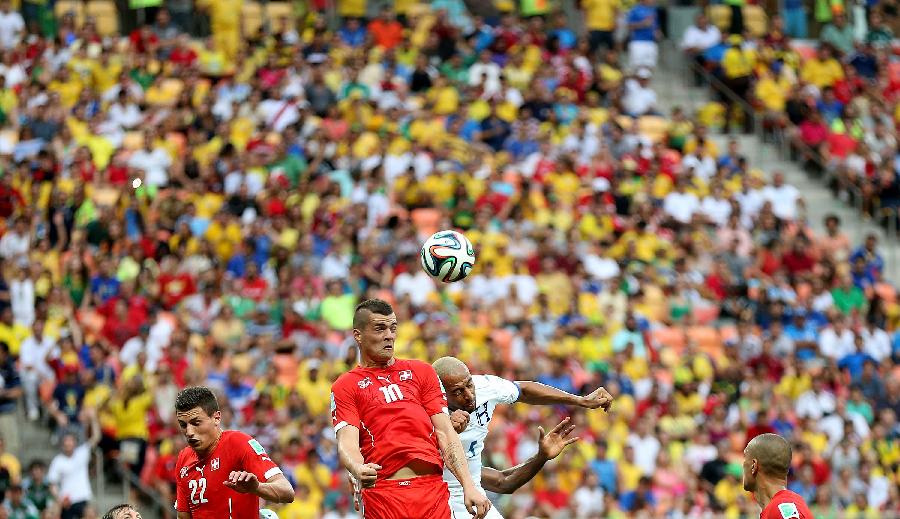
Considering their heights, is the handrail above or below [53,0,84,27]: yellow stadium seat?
below

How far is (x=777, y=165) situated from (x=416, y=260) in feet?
25.2

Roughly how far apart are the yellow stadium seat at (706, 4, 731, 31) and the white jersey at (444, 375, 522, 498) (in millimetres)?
17634

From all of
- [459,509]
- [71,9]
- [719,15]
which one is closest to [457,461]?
[459,509]

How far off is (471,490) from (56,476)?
9.39 meters

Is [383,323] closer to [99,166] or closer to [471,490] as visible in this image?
[471,490]

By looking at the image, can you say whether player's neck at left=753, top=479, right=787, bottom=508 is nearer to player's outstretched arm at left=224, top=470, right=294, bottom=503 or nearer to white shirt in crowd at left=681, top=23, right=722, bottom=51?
player's outstretched arm at left=224, top=470, right=294, bottom=503

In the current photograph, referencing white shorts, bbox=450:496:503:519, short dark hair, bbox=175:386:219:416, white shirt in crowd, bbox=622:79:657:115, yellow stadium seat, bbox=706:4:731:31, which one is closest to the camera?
short dark hair, bbox=175:386:219:416

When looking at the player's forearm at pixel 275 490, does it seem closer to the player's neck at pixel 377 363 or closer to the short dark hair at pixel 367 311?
the player's neck at pixel 377 363

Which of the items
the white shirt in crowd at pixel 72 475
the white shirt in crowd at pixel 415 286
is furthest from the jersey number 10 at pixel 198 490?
the white shirt in crowd at pixel 415 286

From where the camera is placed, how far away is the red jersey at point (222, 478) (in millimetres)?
10766

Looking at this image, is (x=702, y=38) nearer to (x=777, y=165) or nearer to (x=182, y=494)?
(x=777, y=165)

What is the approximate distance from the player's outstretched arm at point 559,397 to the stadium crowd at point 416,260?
6.67 m

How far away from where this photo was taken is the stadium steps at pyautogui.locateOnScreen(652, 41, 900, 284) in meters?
26.1

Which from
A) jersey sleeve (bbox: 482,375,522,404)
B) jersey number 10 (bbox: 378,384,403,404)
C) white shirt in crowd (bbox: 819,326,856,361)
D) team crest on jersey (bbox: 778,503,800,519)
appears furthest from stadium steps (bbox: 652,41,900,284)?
jersey number 10 (bbox: 378,384,403,404)
